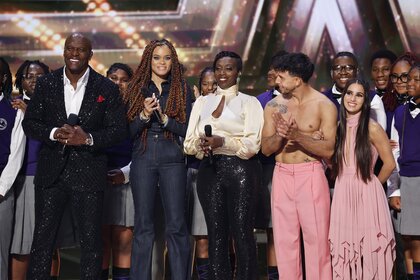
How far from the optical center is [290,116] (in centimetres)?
471

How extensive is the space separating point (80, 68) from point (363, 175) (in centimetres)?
181

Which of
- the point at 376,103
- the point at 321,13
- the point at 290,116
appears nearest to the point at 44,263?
the point at 290,116

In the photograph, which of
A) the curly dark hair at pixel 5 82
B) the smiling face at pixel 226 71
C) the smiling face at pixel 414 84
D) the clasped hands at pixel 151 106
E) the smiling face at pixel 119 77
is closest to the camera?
the clasped hands at pixel 151 106

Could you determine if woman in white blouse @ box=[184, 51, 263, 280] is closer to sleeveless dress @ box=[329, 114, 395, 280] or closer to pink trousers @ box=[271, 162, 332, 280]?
pink trousers @ box=[271, 162, 332, 280]

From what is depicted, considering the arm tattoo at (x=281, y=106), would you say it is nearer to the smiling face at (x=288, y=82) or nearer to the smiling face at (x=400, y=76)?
the smiling face at (x=288, y=82)

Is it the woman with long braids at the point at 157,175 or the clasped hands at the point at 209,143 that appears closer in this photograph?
the clasped hands at the point at 209,143

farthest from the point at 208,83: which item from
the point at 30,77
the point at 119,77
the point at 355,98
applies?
the point at 355,98

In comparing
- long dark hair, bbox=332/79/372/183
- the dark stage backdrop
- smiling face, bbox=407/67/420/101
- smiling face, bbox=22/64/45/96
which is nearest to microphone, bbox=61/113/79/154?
smiling face, bbox=22/64/45/96

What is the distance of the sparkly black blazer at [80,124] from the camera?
456 cm

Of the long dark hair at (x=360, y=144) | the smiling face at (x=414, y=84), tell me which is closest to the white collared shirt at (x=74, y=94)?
the long dark hair at (x=360, y=144)

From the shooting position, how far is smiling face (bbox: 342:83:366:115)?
15.5 feet

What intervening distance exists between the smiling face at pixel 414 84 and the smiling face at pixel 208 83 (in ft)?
4.73

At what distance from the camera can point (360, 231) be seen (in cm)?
464

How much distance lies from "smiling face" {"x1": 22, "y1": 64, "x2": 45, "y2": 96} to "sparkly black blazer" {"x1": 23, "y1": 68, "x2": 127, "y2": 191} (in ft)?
2.69
